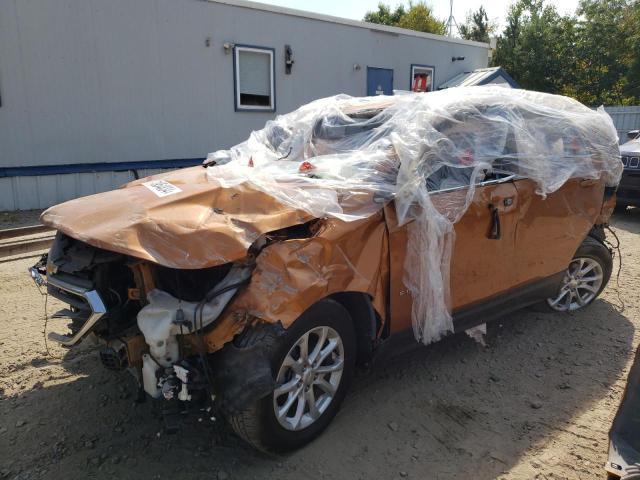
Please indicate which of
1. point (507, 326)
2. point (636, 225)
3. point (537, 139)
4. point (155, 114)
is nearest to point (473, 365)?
point (507, 326)

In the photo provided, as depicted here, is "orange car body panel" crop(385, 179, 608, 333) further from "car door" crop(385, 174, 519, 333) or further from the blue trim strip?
the blue trim strip

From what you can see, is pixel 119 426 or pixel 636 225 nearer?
pixel 119 426

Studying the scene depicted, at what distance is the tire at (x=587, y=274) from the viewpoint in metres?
4.22

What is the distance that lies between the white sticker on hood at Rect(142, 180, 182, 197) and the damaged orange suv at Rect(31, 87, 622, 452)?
2 cm

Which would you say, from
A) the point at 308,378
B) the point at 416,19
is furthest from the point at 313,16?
the point at 416,19

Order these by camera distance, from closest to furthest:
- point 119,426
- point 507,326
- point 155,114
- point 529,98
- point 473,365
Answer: point 119,426, point 473,365, point 529,98, point 507,326, point 155,114

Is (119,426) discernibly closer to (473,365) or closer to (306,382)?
(306,382)

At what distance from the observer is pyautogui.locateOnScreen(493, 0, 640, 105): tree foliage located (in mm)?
22578

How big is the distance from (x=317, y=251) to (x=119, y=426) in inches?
60.2

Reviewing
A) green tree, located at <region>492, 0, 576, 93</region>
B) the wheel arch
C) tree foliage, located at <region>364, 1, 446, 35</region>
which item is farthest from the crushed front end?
tree foliage, located at <region>364, 1, 446, 35</region>

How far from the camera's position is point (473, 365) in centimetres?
354

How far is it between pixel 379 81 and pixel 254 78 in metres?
3.64

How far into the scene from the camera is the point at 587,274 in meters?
4.41

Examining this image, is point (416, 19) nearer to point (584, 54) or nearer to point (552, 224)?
point (584, 54)
